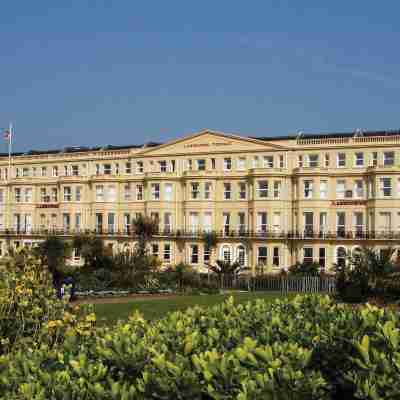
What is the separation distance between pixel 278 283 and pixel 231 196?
595 inches

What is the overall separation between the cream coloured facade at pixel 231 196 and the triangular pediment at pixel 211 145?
0.27ft

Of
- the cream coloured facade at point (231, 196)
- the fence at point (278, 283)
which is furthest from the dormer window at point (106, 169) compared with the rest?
the fence at point (278, 283)

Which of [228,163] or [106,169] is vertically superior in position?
[106,169]

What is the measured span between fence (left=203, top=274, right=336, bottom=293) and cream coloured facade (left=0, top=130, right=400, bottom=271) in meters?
10.2

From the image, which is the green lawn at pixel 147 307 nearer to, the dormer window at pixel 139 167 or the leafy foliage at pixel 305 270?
the leafy foliage at pixel 305 270

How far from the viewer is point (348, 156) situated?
4512 cm

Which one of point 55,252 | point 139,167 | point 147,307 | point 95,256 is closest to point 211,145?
point 139,167

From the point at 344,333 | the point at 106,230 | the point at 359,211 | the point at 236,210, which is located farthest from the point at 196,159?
the point at 344,333

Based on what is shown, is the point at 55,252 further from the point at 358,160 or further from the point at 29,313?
the point at 29,313

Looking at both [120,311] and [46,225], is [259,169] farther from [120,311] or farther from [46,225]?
[120,311]

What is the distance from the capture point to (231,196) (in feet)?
158

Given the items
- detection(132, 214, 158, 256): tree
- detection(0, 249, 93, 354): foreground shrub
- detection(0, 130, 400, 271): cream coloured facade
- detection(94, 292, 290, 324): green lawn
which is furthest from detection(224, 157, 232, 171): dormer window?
detection(0, 249, 93, 354): foreground shrub

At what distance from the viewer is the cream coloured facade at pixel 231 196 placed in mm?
44281

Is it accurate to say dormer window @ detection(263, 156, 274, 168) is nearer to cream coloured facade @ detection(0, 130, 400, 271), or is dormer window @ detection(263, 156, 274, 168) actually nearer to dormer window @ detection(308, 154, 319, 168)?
cream coloured facade @ detection(0, 130, 400, 271)
